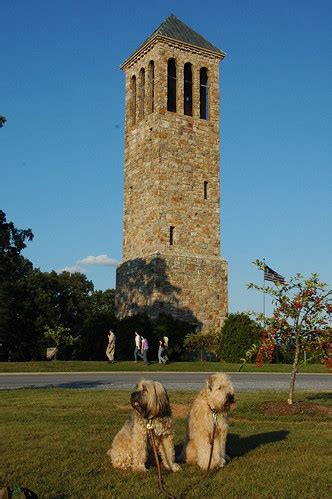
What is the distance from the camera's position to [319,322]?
1406 centimetres

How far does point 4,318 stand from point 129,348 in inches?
691

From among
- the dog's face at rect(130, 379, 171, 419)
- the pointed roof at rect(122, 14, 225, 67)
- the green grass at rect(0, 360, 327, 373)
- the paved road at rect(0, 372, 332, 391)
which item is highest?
the pointed roof at rect(122, 14, 225, 67)

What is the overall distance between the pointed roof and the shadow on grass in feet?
109

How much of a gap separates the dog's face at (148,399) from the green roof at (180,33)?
3563cm

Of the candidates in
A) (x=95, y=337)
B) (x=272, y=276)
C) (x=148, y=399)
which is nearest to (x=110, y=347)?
(x=95, y=337)

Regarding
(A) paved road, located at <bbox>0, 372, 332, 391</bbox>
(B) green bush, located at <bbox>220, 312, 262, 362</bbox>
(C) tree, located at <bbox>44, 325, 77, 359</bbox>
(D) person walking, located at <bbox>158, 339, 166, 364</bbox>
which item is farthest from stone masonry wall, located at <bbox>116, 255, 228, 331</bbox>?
(A) paved road, located at <bbox>0, 372, 332, 391</bbox>

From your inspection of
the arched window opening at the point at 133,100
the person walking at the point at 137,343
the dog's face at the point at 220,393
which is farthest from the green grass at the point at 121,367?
the dog's face at the point at 220,393

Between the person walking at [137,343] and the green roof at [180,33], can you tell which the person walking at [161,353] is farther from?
the green roof at [180,33]

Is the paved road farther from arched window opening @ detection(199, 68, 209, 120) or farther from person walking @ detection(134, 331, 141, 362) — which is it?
arched window opening @ detection(199, 68, 209, 120)

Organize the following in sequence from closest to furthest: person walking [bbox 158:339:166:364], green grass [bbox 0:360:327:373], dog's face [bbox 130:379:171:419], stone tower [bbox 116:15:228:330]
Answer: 1. dog's face [bbox 130:379:171:419]
2. green grass [bbox 0:360:327:373]
3. person walking [bbox 158:339:166:364]
4. stone tower [bbox 116:15:228:330]

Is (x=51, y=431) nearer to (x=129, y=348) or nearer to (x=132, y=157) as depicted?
(x=129, y=348)

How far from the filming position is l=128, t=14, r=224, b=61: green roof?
4025 cm

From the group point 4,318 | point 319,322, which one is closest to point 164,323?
point 4,318

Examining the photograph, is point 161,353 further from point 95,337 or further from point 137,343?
point 95,337
